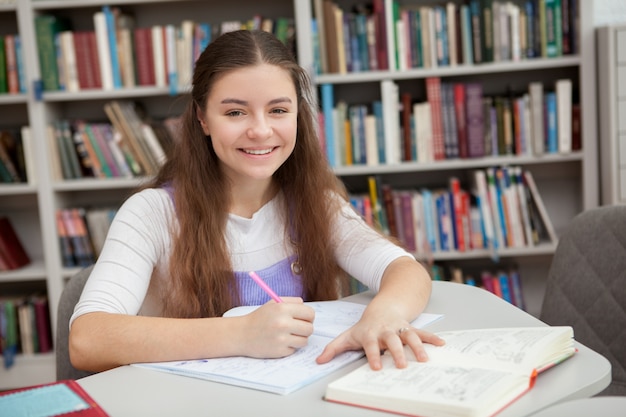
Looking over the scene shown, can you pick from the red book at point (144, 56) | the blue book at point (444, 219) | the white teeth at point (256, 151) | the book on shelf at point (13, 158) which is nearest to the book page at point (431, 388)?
the white teeth at point (256, 151)

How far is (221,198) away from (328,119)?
4.95 ft

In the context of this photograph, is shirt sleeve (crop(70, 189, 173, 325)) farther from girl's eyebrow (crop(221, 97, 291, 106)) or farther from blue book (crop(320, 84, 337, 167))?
blue book (crop(320, 84, 337, 167))

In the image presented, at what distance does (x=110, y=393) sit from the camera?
947mm

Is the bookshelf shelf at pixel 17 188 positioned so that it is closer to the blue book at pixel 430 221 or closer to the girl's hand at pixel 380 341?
the blue book at pixel 430 221

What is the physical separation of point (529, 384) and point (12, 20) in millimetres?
3087

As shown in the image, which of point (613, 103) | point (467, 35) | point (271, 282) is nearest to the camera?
point (271, 282)

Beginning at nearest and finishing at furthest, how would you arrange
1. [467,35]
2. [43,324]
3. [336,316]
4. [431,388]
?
[431,388]
[336,316]
[467,35]
[43,324]

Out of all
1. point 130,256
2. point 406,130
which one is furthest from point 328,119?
point 130,256

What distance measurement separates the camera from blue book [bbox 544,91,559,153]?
2906mm

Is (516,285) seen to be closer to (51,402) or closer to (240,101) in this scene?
(240,101)

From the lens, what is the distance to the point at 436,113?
2938 mm

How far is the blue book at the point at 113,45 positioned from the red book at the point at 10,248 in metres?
0.82

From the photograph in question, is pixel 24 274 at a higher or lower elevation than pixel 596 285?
lower

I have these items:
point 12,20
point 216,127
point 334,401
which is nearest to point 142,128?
point 12,20
